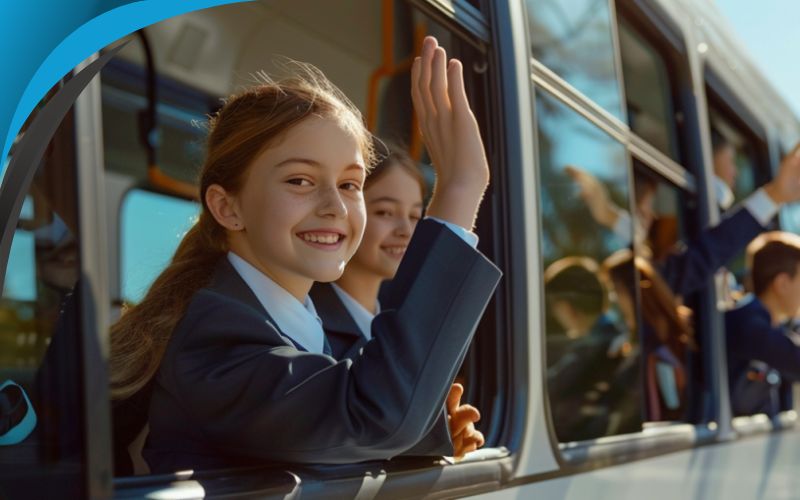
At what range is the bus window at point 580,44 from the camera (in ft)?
8.04

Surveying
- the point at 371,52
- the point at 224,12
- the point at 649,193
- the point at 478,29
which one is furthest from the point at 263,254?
the point at 224,12

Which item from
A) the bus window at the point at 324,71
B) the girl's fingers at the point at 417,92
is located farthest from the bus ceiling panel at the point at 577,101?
the girl's fingers at the point at 417,92

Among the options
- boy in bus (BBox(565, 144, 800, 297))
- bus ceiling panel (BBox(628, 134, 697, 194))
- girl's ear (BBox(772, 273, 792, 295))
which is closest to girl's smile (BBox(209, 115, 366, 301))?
bus ceiling panel (BBox(628, 134, 697, 194))

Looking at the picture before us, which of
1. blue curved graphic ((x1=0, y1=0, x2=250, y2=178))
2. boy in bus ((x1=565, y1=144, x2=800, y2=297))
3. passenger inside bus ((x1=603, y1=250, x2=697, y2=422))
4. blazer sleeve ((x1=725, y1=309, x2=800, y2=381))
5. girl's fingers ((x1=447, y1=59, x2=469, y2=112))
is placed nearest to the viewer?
blue curved graphic ((x1=0, y1=0, x2=250, y2=178))

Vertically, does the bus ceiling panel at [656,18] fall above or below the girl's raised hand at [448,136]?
above

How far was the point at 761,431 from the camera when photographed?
4.04 m

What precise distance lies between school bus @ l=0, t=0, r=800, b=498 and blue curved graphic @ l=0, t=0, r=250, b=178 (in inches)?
1.0

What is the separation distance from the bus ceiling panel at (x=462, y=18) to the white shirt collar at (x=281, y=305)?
0.59 metres

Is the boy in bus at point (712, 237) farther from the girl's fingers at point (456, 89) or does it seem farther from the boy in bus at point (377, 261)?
the girl's fingers at point (456, 89)

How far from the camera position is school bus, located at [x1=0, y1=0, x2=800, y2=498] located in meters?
1.29

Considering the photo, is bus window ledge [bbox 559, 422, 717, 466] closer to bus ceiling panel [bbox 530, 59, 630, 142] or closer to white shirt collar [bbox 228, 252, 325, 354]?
bus ceiling panel [bbox 530, 59, 630, 142]

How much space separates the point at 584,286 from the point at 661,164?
0.92 meters

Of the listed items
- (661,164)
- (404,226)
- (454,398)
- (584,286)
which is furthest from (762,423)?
(404,226)

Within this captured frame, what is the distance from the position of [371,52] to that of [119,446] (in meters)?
1.52
